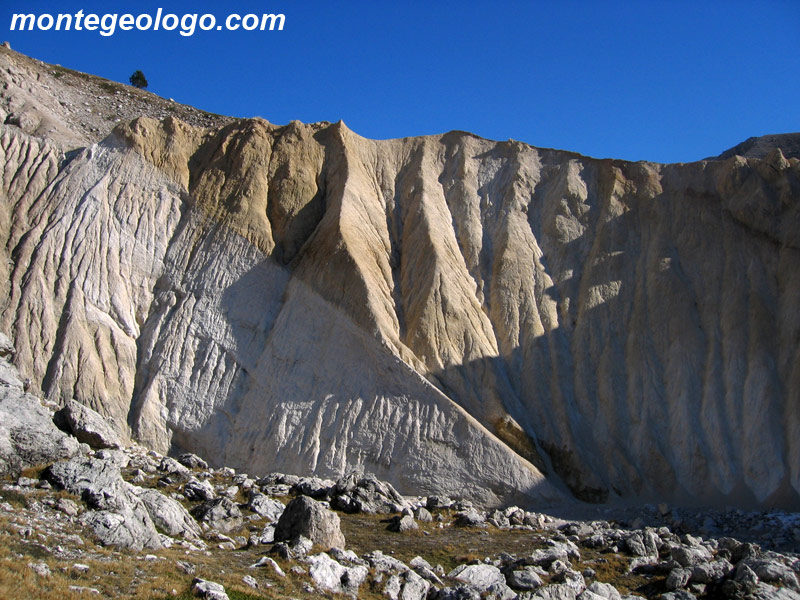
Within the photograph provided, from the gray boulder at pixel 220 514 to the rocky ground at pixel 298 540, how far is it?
4cm

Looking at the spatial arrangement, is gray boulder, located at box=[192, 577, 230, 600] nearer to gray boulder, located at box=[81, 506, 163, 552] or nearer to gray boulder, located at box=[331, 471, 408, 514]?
gray boulder, located at box=[81, 506, 163, 552]

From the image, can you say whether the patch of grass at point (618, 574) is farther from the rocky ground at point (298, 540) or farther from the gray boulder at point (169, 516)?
the gray boulder at point (169, 516)

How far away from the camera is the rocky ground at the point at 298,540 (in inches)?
623

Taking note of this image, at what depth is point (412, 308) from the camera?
116 feet

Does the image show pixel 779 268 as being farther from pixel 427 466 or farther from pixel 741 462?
pixel 427 466

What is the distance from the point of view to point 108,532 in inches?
680

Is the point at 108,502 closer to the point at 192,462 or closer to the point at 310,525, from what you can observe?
the point at 310,525

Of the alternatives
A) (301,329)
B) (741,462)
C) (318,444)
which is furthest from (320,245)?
(741,462)

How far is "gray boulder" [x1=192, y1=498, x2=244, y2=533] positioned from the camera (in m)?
21.4

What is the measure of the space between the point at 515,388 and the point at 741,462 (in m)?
9.24

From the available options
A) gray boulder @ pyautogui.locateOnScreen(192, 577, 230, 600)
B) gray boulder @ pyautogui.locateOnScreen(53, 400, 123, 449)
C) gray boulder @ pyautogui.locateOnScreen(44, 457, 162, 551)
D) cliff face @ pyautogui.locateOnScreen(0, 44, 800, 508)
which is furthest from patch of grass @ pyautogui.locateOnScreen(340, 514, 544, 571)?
gray boulder @ pyautogui.locateOnScreen(53, 400, 123, 449)

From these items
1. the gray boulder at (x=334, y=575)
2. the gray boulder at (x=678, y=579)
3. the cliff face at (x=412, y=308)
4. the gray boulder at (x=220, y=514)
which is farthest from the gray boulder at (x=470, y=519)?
the gray boulder at (x=334, y=575)

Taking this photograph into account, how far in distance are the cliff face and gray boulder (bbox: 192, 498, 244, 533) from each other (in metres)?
8.03

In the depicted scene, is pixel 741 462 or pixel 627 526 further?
pixel 741 462
